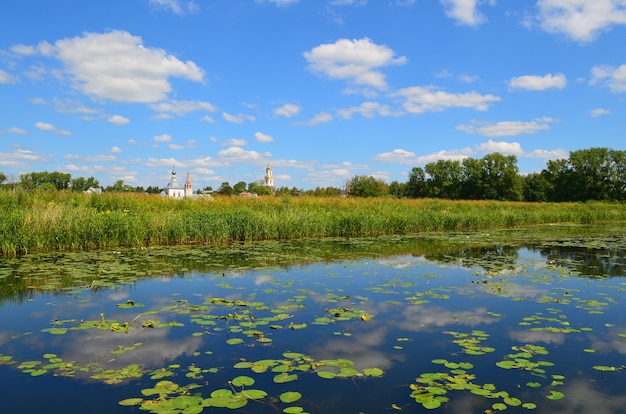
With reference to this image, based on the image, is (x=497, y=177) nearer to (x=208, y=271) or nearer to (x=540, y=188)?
(x=540, y=188)

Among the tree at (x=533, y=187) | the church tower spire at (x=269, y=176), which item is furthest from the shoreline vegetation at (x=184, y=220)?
the church tower spire at (x=269, y=176)

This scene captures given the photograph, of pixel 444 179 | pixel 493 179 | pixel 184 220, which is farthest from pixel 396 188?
pixel 184 220

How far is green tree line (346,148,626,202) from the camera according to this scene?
58.0 metres

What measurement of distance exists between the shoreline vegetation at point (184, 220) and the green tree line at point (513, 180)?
4076cm

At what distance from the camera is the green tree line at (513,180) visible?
190ft

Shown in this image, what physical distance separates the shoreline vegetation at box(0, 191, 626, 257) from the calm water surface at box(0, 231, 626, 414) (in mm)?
3534

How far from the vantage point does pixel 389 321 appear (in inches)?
223

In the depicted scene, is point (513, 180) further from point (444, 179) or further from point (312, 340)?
point (312, 340)

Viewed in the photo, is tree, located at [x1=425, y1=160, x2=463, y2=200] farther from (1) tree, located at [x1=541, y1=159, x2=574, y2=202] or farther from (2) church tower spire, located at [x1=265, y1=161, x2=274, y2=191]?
(2) church tower spire, located at [x1=265, y1=161, x2=274, y2=191]

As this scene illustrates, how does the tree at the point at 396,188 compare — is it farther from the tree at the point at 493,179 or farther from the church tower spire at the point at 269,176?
the church tower spire at the point at 269,176

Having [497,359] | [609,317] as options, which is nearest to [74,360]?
→ [497,359]

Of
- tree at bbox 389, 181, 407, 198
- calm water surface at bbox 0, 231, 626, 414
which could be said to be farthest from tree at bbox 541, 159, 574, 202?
calm water surface at bbox 0, 231, 626, 414

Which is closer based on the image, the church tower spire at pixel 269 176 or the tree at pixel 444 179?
the tree at pixel 444 179

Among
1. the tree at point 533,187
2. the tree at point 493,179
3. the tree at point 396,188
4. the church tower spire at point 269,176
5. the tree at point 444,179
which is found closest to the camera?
the tree at point 493,179
